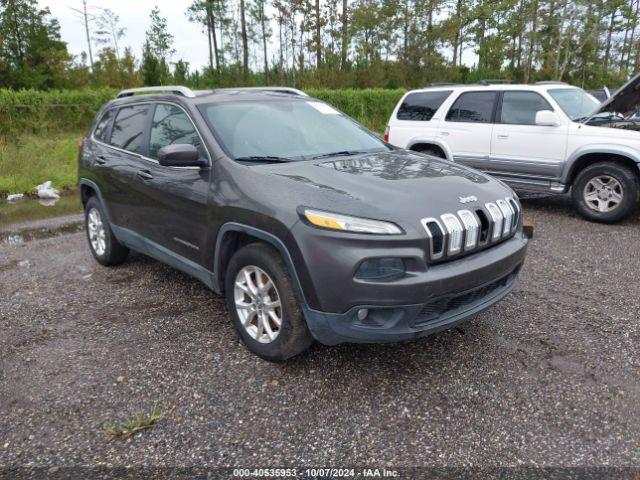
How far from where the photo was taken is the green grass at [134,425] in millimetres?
2654

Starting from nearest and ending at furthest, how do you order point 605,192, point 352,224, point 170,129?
point 352,224
point 170,129
point 605,192

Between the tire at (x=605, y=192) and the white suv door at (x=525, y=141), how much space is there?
0.37m

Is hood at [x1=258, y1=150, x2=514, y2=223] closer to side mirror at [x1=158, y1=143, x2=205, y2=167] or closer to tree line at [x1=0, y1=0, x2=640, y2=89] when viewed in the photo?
side mirror at [x1=158, y1=143, x2=205, y2=167]

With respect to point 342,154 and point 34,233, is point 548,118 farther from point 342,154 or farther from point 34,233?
point 34,233

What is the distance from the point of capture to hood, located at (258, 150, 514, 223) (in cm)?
279

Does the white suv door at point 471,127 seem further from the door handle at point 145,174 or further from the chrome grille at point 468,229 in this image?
the door handle at point 145,174

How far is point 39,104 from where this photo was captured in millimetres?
15562

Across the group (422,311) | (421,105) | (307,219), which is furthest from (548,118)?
(307,219)

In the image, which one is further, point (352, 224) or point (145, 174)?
point (145, 174)

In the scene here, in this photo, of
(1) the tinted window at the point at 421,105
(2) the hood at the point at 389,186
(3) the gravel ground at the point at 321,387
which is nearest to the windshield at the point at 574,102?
(1) the tinted window at the point at 421,105

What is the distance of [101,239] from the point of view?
518cm

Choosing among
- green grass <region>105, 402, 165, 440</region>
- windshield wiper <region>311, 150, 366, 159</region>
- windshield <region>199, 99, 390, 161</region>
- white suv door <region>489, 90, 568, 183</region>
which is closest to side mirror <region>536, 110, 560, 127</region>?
white suv door <region>489, 90, 568, 183</region>

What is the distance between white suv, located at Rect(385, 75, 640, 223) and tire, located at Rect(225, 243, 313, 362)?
5.12 meters

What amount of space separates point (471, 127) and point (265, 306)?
5558 mm
